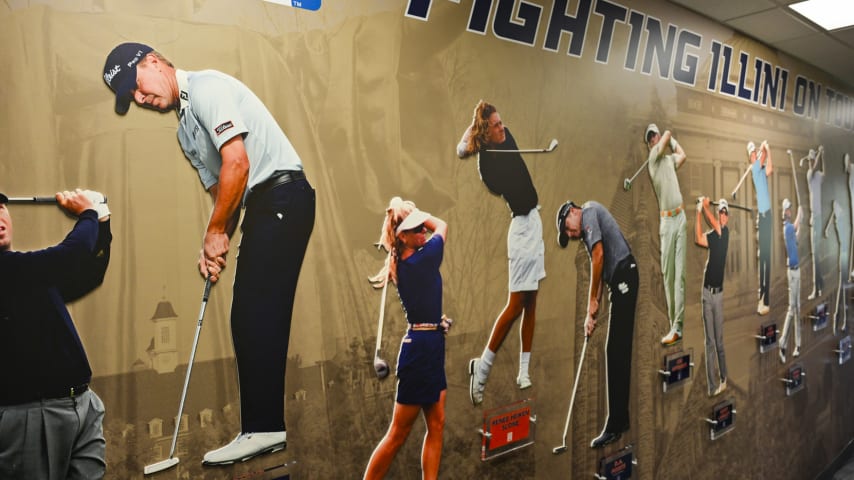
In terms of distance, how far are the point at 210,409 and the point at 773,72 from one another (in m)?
3.90

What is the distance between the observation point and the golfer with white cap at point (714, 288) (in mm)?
3224

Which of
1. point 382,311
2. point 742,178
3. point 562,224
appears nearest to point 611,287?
point 562,224

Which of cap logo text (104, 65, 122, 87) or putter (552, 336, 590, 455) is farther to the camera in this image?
putter (552, 336, 590, 455)

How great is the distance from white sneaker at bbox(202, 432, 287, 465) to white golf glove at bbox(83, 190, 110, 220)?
68cm

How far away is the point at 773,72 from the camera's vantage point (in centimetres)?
369

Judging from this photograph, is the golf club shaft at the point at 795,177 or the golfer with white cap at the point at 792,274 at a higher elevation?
the golf club shaft at the point at 795,177

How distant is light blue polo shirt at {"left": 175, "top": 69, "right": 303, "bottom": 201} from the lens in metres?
1.48

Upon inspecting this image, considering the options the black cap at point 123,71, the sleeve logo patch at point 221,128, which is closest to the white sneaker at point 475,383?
the sleeve logo patch at point 221,128

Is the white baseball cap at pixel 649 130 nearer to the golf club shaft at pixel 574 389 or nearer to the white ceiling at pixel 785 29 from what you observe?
the white ceiling at pixel 785 29

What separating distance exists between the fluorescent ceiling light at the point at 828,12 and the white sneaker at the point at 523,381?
2.47 meters

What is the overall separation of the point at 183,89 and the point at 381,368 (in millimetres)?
1019

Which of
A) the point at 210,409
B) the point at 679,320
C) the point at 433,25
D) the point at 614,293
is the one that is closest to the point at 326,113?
the point at 433,25

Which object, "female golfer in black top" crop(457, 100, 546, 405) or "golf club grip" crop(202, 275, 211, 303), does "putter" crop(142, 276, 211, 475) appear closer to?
"golf club grip" crop(202, 275, 211, 303)

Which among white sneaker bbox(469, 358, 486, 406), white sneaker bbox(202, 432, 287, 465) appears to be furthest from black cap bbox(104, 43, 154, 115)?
white sneaker bbox(469, 358, 486, 406)
